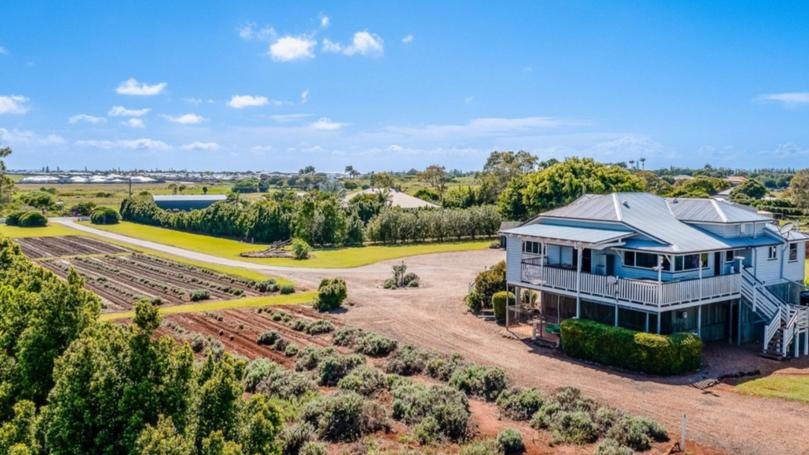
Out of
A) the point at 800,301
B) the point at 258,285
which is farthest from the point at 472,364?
the point at 258,285

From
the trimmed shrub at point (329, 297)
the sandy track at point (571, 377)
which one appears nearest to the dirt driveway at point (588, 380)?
the sandy track at point (571, 377)

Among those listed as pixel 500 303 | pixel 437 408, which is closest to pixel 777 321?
pixel 500 303

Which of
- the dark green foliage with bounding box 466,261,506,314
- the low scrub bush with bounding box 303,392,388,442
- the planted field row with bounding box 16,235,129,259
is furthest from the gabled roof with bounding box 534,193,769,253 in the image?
the planted field row with bounding box 16,235,129,259

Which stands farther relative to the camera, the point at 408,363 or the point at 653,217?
the point at 653,217

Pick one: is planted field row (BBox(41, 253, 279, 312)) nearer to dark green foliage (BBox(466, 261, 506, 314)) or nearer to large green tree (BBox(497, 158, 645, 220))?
dark green foliage (BBox(466, 261, 506, 314))

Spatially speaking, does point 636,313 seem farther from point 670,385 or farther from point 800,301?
point 800,301

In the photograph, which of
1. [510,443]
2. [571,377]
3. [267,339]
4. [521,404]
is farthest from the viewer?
[267,339]

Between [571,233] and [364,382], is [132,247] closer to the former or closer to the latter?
[364,382]

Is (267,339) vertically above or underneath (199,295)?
above
